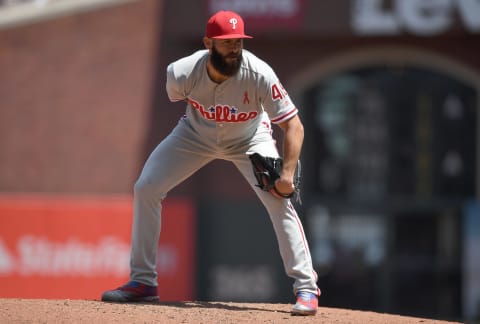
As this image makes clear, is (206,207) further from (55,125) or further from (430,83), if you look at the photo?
(430,83)

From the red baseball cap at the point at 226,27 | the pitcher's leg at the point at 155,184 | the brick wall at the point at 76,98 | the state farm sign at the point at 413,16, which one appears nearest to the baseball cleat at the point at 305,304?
the pitcher's leg at the point at 155,184

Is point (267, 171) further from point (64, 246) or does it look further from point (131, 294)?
point (64, 246)

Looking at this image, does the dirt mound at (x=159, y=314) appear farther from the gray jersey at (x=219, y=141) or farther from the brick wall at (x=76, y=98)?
the brick wall at (x=76, y=98)

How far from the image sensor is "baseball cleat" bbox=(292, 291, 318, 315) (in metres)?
6.38

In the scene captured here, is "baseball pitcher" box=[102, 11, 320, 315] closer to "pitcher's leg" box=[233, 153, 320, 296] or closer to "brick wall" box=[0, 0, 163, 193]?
"pitcher's leg" box=[233, 153, 320, 296]

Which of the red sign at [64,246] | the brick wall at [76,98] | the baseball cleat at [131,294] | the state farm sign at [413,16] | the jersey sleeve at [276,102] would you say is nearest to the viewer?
the jersey sleeve at [276,102]

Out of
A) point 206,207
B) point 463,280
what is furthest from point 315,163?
point 463,280

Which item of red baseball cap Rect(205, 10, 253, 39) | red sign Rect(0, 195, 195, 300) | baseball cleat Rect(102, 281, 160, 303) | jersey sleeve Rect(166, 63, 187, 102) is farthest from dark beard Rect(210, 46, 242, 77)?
red sign Rect(0, 195, 195, 300)

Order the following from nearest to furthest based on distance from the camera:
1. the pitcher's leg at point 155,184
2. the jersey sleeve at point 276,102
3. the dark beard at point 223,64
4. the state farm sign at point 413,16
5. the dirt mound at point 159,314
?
the dirt mound at point 159,314 < the dark beard at point 223,64 < the jersey sleeve at point 276,102 < the pitcher's leg at point 155,184 < the state farm sign at point 413,16

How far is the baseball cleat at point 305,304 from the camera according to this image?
6379 millimetres

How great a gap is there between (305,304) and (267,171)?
88 cm

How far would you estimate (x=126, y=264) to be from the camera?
12.6 m

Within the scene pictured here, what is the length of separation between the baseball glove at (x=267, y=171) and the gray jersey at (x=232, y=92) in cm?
25

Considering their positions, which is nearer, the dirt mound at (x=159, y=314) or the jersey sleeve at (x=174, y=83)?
the dirt mound at (x=159, y=314)
